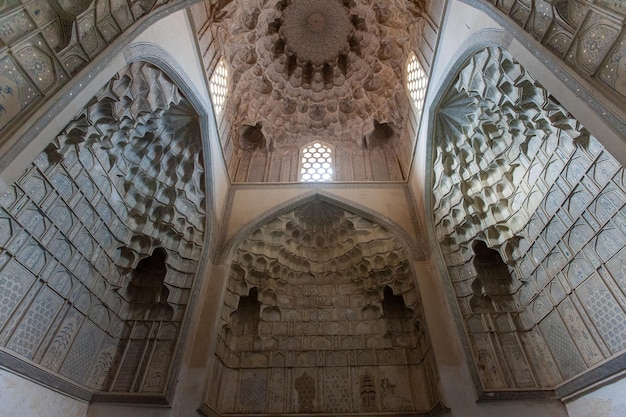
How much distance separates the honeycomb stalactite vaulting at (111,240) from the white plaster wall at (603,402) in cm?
719

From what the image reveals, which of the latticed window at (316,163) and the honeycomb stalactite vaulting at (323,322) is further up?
the latticed window at (316,163)

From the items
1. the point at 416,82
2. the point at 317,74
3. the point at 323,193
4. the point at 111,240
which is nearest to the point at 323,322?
the point at 323,193

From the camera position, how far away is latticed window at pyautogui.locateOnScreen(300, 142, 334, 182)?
10758mm

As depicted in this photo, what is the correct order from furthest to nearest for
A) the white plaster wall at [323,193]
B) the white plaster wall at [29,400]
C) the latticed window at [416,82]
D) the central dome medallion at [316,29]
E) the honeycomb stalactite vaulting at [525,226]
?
the central dome medallion at [316,29], the white plaster wall at [323,193], the latticed window at [416,82], the honeycomb stalactite vaulting at [525,226], the white plaster wall at [29,400]

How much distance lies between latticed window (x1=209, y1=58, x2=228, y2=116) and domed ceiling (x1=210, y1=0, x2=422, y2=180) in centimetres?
45

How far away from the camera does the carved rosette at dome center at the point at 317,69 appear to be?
401 inches

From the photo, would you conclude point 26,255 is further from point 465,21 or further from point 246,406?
point 465,21

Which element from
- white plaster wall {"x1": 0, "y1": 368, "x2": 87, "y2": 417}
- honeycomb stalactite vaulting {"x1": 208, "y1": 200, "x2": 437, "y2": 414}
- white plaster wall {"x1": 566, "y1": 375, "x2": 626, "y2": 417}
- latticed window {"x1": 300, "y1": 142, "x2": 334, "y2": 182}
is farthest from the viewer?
latticed window {"x1": 300, "y1": 142, "x2": 334, "y2": 182}

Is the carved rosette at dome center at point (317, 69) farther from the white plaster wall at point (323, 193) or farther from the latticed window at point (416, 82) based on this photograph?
the white plaster wall at point (323, 193)

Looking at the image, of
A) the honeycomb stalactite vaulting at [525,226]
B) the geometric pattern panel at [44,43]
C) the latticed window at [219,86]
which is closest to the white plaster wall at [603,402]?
the honeycomb stalactite vaulting at [525,226]

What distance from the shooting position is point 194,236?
26.8 feet

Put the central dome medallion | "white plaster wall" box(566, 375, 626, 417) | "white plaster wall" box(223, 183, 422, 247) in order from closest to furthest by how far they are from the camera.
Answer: "white plaster wall" box(566, 375, 626, 417)
"white plaster wall" box(223, 183, 422, 247)
the central dome medallion

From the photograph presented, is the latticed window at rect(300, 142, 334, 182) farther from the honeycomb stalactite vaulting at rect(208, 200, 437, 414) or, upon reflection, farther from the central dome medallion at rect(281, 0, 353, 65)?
the central dome medallion at rect(281, 0, 353, 65)

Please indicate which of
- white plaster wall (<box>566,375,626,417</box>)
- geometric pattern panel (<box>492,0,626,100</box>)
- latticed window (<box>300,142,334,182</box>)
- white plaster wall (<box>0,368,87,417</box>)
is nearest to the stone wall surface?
geometric pattern panel (<box>492,0,626,100</box>)
